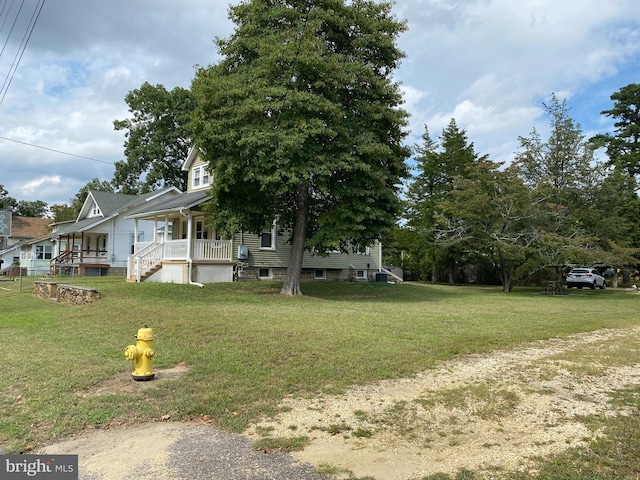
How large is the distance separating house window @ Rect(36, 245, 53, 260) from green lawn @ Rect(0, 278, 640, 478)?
1122 inches

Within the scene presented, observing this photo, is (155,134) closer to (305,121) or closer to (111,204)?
(111,204)

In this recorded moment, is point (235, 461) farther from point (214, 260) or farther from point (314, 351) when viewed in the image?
point (214, 260)

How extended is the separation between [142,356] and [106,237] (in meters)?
31.2

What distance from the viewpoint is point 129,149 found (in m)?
42.3

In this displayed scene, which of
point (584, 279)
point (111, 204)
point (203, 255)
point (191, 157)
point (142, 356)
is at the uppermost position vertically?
point (191, 157)

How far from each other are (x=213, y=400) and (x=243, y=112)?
11.3 meters

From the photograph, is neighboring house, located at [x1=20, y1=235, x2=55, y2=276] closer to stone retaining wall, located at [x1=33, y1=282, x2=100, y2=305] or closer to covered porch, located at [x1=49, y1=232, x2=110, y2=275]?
covered porch, located at [x1=49, y1=232, x2=110, y2=275]

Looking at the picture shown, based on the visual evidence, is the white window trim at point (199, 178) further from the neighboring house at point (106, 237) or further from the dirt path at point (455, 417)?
the dirt path at point (455, 417)

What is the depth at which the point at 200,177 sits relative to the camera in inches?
1060

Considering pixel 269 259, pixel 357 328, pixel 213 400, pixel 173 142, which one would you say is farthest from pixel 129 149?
pixel 213 400

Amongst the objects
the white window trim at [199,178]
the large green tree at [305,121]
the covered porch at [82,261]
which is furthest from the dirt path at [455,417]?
the covered porch at [82,261]

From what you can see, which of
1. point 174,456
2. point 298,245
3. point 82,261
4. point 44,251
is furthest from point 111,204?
point 174,456

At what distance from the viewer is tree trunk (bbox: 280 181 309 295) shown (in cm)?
1752

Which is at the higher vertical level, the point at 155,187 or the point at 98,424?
the point at 155,187
